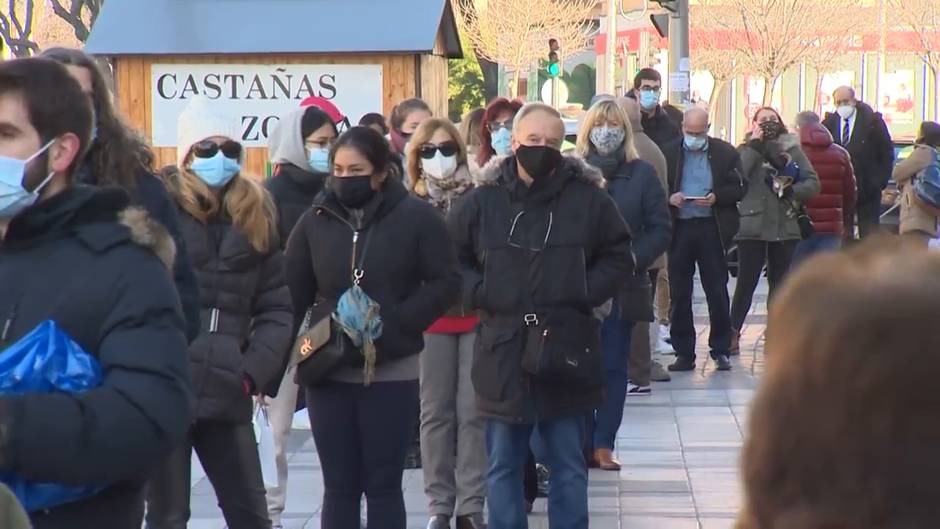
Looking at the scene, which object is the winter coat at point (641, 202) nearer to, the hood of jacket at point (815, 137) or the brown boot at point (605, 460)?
the brown boot at point (605, 460)

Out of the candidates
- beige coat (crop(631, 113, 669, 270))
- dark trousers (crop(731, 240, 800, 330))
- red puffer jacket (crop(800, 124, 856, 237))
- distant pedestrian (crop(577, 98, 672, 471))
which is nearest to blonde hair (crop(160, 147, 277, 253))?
distant pedestrian (crop(577, 98, 672, 471))

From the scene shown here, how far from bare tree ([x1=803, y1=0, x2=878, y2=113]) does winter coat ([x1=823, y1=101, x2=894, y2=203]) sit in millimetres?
35844

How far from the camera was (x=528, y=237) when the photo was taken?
6.18m

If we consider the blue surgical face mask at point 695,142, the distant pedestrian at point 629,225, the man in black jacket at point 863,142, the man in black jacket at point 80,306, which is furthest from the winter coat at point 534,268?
the man in black jacket at point 863,142

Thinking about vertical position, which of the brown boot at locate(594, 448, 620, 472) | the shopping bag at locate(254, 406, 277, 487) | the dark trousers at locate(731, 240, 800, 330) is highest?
the dark trousers at locate(731, 240, 800, 330)

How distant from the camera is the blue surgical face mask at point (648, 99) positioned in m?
12.7

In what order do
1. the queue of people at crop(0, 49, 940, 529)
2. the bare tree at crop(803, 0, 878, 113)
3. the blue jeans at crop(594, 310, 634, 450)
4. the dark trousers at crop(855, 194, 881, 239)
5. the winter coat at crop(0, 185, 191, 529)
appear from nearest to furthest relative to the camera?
the winter coat at crop(0, 185, 191, 529) < the queue of people at crop(0, 49, 940, 529) < the blue jeans at crop(594, 310, 634, 450) < the dark trousers at crop(855, 194, 881, 239) < the bare tree at crop(803, 0, 878, 113)

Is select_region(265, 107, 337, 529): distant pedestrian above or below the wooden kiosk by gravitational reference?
below

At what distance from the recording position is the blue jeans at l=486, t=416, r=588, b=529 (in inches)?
245

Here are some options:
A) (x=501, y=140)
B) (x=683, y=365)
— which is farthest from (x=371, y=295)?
(x=683, y=365)

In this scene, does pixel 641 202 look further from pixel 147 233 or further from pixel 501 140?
pixel 147 233

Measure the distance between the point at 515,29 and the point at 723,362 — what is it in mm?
33753

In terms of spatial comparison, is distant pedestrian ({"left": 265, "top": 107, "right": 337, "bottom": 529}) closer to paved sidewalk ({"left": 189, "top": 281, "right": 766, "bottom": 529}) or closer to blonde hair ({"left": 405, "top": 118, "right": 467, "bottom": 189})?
blonde hair ({"left": 405, "top": 118, "right": 467, "bottom": 189})

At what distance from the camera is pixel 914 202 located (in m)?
10.3
